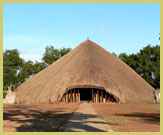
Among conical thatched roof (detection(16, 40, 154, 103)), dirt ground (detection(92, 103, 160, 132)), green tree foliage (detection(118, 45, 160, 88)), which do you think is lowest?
dirt ground (detection(92, 103, 160, 132))

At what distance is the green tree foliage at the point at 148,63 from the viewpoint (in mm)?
53347

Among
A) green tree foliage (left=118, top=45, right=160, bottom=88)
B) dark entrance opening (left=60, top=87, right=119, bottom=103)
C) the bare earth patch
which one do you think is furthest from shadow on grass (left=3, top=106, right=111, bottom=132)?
green tree foliage (left=118, top=45, right=160, bottom=88)

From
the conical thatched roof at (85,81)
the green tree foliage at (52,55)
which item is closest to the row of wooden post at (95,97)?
the conical thatched roof at (85,81)

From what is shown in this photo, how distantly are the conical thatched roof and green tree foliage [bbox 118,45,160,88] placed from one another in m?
19.9

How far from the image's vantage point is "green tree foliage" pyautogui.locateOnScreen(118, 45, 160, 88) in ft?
175

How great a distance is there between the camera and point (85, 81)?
28734 mm

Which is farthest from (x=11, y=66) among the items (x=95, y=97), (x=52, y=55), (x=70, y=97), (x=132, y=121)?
(x=132, y=121)

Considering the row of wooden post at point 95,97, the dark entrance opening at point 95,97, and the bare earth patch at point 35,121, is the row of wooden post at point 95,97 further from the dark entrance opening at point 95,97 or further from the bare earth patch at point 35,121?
the bare earth patch at point 35,121

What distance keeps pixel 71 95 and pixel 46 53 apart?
37308 mm

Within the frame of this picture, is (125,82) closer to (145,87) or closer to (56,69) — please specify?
(145,87)

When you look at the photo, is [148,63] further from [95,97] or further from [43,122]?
[43,122]

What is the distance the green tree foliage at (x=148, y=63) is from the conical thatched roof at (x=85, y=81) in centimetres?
1988

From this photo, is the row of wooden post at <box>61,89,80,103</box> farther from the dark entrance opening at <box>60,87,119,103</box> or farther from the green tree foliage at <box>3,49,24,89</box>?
the green tree foliage at <box>3,49,24,89</box>

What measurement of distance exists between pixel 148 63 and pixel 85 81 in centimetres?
2857
